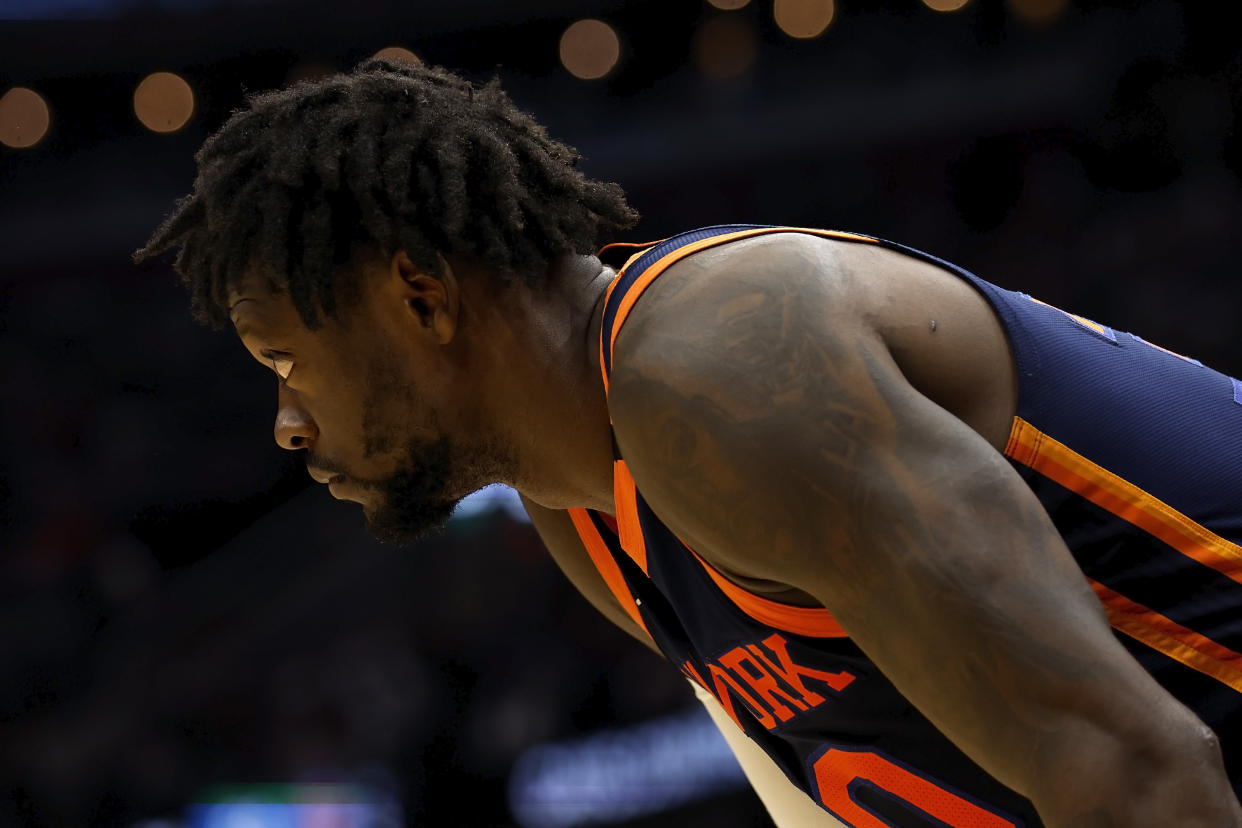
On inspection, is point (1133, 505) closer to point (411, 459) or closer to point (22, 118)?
point (411, 459)

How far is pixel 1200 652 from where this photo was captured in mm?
1300

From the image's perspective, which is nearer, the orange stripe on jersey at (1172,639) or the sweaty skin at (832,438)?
the sweaty skin at (832,438)

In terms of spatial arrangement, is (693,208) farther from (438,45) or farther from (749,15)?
(438,45)

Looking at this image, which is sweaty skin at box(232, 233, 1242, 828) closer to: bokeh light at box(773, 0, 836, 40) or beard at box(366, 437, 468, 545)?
beard at box(366, 437, 468, 545)

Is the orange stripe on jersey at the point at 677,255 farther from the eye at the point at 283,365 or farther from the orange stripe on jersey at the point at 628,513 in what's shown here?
the eye at the point at 283,365

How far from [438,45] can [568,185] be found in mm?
2333

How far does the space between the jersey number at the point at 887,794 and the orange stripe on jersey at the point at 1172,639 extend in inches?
10.6

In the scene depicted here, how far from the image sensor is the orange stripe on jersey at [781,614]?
1373mm

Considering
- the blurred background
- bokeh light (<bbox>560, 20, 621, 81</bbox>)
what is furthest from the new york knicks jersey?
bokeh light (<bbox>560, 20, 621, 81</bbox>)

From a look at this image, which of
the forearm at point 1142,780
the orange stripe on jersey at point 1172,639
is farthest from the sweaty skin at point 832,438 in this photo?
the orange stripe on jersey at point 1172,639

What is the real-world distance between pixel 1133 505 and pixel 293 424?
0.98m

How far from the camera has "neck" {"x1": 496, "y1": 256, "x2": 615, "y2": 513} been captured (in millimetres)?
1542

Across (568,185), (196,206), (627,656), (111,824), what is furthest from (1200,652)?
(111,824)

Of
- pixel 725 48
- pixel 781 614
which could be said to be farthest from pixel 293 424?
pixel 725 48
